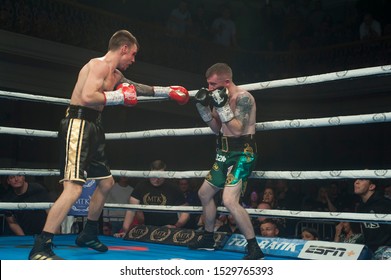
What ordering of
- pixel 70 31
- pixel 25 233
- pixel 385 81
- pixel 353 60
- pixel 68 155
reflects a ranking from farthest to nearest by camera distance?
pixel 353 60 → pixel 385 81 → pixel 70 31 → pixel 25 233 → pixel 68 155

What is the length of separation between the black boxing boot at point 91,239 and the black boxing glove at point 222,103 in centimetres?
95

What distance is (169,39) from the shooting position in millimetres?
10352

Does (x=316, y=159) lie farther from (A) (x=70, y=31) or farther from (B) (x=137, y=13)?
(A) (x=70, y=31)

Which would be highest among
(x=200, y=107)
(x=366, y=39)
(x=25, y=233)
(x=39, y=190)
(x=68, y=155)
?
(x=366, y=39)

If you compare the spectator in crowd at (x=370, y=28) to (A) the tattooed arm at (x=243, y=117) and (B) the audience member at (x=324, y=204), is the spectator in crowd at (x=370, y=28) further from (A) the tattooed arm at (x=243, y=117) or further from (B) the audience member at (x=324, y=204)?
(A) the tattooed arm at (x=243, y=117)

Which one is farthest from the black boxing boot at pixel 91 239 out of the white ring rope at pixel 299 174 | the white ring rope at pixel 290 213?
the white ring rope at pixel 299 174

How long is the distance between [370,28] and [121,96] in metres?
8.64

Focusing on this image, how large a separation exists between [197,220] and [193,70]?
17.7 ft

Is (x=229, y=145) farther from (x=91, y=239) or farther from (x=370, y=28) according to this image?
(x=370, y=28)

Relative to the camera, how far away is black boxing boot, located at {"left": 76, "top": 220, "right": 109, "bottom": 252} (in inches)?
122

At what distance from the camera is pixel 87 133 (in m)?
2.91

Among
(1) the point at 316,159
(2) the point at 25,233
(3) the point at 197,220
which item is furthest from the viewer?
(1) the point at 316,159

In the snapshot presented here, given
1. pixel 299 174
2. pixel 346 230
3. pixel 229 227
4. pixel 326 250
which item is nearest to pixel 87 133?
pixel 299 174
